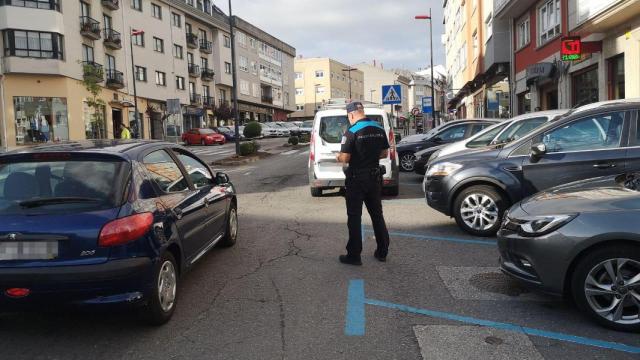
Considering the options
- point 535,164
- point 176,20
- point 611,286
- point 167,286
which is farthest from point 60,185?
point 176,20

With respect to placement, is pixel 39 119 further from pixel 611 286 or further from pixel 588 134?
pixel 611 286

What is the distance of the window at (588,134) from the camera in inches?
254

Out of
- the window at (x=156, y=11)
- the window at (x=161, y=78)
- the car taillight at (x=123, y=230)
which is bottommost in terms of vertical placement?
the car taillight at (x=123, y=230)

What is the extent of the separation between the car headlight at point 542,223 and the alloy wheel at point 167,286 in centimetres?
289

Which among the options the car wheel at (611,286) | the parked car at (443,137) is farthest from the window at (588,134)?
the parked car at (443,137)

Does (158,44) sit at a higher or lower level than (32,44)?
higher

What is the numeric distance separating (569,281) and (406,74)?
13388cm

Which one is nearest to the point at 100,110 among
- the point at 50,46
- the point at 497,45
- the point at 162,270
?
the point at 50,46

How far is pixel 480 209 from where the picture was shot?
7.17 meters

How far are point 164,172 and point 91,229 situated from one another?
1.22 meters

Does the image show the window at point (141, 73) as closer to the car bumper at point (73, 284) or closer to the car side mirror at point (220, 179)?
the car side mirror at point (220, 179)

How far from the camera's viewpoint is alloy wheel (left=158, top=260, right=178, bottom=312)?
4.28 m

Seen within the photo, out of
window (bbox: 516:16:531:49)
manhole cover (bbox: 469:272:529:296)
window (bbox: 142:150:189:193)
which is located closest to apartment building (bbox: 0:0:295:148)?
window (bbox: 516:16:531:49)

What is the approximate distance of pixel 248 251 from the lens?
6758 millimetres
